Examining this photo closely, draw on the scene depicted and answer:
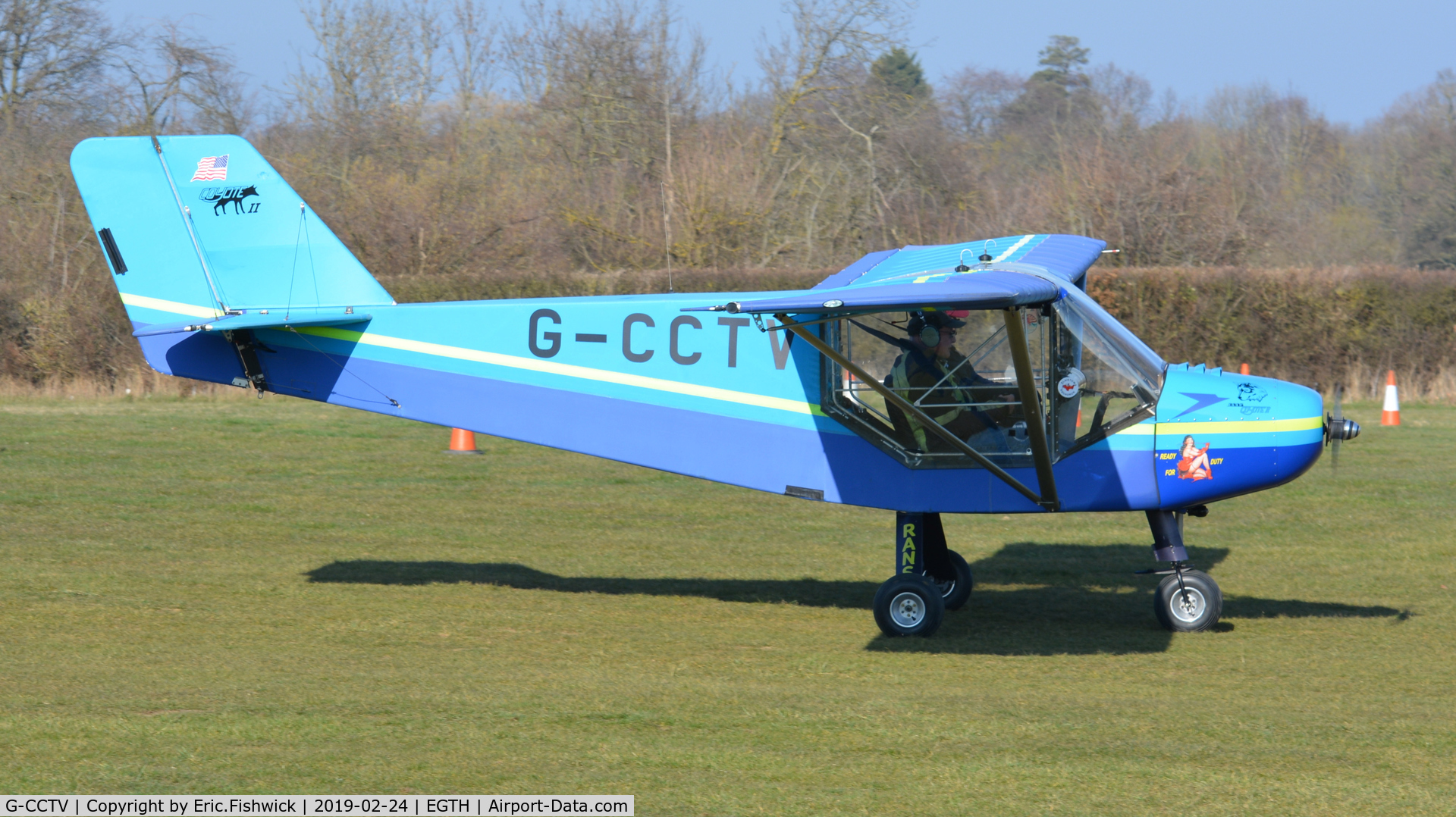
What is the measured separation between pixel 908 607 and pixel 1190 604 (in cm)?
185

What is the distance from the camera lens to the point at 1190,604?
780 centimetres

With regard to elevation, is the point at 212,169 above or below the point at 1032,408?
above

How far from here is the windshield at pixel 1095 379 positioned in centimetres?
739

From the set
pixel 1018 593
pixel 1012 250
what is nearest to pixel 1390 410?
pixel 1018 593

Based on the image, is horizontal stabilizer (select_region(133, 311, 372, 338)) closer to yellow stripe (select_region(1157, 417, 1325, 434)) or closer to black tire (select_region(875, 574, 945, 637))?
black tire (select_region(875, 574, 945, 637))

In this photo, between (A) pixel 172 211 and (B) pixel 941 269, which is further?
(A) pixel 172 211

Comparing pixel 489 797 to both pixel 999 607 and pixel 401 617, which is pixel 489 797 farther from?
pixel 999 607

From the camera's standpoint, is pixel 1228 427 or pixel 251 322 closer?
pixel 1228 427

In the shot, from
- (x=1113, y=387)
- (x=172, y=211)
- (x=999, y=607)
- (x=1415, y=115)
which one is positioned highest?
(x=1415, y=115)

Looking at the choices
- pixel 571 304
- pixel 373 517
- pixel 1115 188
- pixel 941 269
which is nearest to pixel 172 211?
pixel 571 304

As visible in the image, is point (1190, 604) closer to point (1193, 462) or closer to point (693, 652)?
point (1193, 462)

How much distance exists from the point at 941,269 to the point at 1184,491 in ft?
6.84

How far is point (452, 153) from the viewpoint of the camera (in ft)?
106

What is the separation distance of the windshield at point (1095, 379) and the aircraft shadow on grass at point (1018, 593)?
4.45ft
